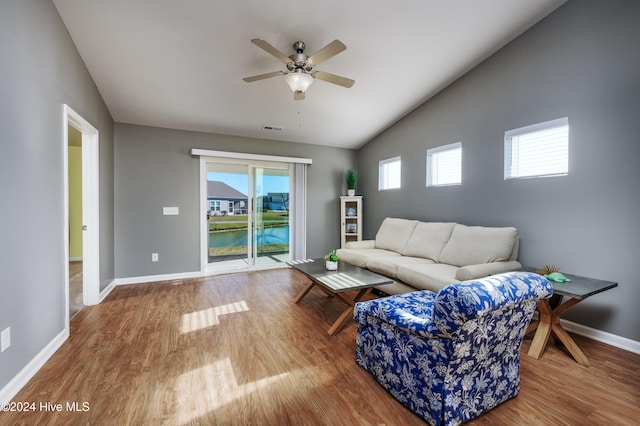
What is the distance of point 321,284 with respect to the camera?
8.72 ft

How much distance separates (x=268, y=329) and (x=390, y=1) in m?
3.20

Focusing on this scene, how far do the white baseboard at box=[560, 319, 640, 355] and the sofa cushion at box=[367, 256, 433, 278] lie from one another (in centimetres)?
139

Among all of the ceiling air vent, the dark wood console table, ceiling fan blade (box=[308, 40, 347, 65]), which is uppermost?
the ceiling air vent

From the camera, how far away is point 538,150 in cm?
290

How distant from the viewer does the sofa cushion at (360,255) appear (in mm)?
3768

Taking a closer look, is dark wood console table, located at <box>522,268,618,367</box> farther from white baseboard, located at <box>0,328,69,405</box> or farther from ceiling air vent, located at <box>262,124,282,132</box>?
ceiling air vent, located at <box>262,124,282,132</box>

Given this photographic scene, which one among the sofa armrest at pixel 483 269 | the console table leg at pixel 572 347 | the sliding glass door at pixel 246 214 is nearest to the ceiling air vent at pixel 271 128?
the sliding glass door at pixel 246 214

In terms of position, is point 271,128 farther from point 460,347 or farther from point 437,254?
point 460,347

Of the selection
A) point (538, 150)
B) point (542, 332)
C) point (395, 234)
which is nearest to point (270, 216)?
point (395, 234)

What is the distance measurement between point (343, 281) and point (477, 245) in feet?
5.31

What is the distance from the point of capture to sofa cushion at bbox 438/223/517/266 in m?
2.88

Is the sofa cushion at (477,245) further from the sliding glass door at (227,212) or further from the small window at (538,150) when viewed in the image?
the sliding glass door at (227,212)

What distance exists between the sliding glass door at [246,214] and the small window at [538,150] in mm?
3565

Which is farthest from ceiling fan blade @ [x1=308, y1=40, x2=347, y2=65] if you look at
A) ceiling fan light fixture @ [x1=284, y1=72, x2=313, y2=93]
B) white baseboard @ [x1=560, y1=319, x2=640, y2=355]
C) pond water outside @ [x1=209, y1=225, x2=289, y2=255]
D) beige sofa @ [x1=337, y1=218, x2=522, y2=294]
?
pond water outside @ [x1=209, y1=225, x2=289, y2=255]
